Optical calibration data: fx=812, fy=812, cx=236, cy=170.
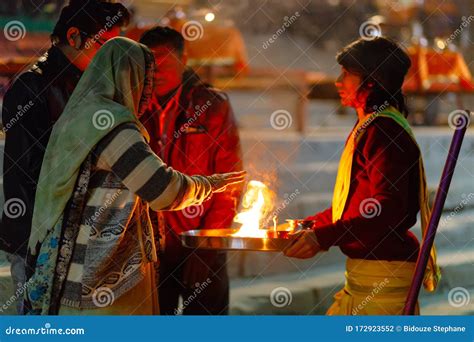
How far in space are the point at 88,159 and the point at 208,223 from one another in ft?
4.88

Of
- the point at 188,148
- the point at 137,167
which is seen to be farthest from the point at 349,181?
the point at 188,148

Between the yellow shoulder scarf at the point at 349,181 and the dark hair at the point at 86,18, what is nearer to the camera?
the yellow shoulder scarf at the point at 349,181

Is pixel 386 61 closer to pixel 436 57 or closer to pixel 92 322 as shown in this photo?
pixel 92 322

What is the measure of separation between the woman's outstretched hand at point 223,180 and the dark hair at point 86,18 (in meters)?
1.10

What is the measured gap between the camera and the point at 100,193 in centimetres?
398

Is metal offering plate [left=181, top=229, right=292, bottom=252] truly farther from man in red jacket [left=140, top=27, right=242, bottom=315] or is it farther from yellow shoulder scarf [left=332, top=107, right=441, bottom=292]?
man in red jacket [left=140, top=27, right=242, bottom=315]

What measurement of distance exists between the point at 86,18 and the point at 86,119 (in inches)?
37.7

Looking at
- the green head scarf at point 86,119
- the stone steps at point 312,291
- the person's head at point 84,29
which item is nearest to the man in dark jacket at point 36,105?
the person's head at point 84,29

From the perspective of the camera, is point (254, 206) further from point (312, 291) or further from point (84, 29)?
point (312, 291)

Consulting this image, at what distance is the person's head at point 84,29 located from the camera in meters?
4.56

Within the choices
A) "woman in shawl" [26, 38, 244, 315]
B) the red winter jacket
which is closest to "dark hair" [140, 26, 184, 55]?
the red winter jacket

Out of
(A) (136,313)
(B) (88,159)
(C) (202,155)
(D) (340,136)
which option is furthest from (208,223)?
(D) (340,136)

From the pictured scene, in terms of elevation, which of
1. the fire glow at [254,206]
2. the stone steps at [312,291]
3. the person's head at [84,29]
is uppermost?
the person's head at [84,29]

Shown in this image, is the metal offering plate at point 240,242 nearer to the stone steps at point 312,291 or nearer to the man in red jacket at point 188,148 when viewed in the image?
the man in red jacket at point 188,148
